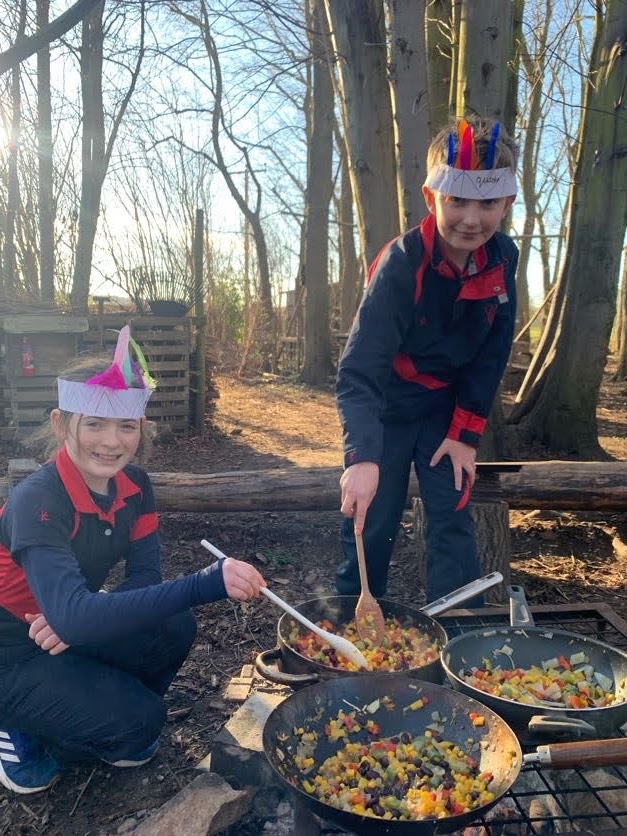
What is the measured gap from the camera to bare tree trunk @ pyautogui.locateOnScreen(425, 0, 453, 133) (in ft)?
18.8

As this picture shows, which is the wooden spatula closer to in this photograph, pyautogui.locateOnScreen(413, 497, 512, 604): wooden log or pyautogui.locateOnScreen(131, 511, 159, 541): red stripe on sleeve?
pyautogui.locateOnScreen(131, 511, 159, 541): red stripe on sleeve

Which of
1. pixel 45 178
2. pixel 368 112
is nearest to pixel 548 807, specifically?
pixel 368 112

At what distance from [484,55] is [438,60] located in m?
1.36

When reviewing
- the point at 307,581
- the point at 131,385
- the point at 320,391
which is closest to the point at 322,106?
the point at 320,391

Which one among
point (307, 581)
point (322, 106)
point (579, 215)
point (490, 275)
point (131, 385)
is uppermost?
point (322, 106)

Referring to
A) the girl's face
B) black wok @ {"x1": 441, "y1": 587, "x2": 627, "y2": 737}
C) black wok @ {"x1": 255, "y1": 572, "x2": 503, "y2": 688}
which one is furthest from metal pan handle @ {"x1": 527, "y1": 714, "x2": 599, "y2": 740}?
the girl's face

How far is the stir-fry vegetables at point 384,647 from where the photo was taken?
2348 mm

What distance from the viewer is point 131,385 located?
251 centimetres

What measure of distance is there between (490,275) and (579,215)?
4241mm

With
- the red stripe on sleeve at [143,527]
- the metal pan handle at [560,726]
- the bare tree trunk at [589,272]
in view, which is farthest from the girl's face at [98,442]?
the bare tree trunk at [589,272]

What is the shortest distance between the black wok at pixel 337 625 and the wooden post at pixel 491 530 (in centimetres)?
122

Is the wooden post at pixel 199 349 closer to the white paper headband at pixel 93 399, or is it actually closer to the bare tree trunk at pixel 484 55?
the bare tree trunk at pixel 484 55

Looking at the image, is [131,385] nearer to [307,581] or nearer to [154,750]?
[154,750]

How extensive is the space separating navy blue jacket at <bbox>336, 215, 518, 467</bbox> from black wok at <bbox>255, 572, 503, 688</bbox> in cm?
55
